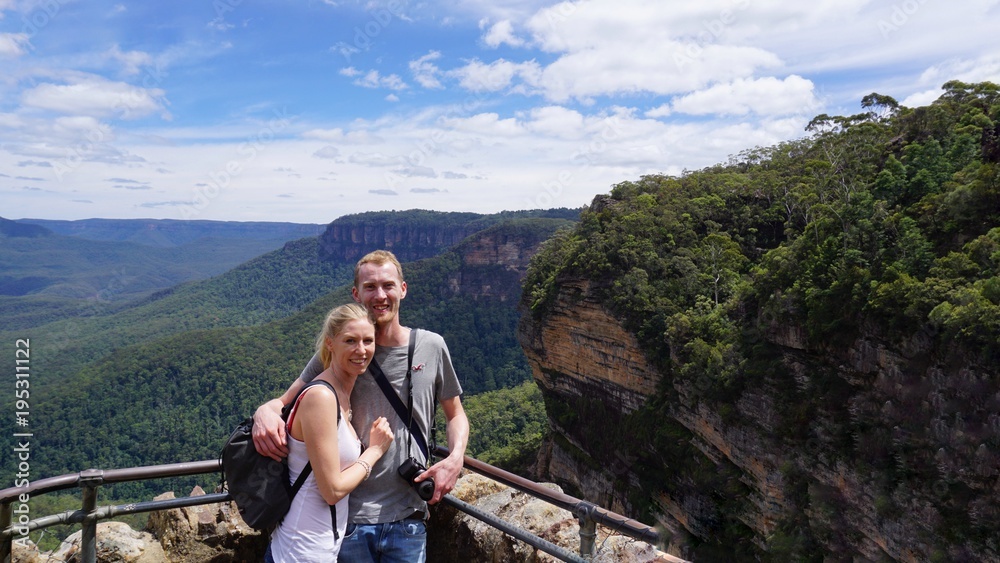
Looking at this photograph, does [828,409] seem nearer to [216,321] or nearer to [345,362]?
[345,362]

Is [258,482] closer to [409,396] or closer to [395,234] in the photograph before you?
[409,396]

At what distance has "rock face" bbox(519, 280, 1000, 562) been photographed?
14.5m

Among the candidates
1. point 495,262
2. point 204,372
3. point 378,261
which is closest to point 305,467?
point 378,261

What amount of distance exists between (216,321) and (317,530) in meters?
127

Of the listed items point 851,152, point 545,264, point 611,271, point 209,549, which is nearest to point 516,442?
point 545,264

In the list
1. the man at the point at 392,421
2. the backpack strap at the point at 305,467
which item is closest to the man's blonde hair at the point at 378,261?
the man at the point at 392,421

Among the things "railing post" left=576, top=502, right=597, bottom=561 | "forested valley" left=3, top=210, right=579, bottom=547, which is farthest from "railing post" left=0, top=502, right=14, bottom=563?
"forested valley" left=3, top=210, right=579, bottom=547

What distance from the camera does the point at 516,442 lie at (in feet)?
151

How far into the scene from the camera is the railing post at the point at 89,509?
9.60 feet

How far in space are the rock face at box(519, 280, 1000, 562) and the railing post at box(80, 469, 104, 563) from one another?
7.50 meters

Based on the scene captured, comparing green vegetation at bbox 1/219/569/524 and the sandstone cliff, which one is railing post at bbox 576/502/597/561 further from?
the sandstone cliff

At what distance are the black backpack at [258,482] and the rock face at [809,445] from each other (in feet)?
24.1

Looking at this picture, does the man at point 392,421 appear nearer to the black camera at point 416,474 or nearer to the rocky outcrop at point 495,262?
the black camera at point 416,474

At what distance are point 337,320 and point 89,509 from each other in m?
1.68
